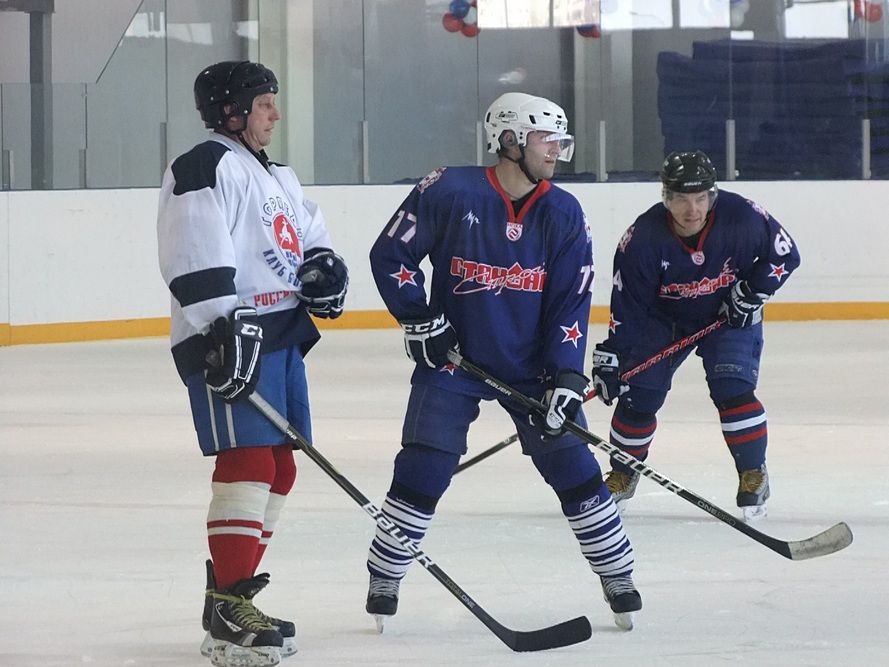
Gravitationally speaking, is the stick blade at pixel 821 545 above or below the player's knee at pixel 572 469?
below

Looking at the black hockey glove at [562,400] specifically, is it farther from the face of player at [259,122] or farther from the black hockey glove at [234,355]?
the face of player at [259,122]

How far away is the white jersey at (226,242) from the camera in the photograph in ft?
8.79

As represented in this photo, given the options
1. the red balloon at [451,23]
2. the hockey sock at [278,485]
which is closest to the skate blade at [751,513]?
the hockey sock at [278,485]

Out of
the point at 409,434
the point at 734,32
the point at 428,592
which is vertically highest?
the point at 734,32

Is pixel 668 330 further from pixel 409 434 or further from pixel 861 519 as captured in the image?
pixel 409 434

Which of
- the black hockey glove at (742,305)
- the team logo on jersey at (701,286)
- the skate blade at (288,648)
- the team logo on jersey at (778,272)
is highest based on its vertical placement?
the team logo on jersey at (778,272)

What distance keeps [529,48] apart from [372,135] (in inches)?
52.5

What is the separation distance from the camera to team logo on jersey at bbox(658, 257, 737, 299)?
13.4 ft

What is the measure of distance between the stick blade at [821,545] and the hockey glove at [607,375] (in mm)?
744

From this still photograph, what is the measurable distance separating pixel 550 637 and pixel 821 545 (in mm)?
826

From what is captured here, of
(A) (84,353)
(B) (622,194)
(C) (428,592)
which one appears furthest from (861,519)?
(B) (622,194)

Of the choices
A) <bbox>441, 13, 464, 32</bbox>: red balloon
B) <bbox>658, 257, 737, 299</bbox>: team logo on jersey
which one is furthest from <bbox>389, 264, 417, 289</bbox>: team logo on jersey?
<bbox>441, 13, 464, 32</bbox>: red balloon

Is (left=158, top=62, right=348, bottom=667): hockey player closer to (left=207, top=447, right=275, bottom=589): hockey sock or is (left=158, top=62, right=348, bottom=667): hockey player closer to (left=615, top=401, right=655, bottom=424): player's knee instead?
(left=207, top=447, right=275, bottom=589): hockey sock

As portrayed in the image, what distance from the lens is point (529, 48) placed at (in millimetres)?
10477
